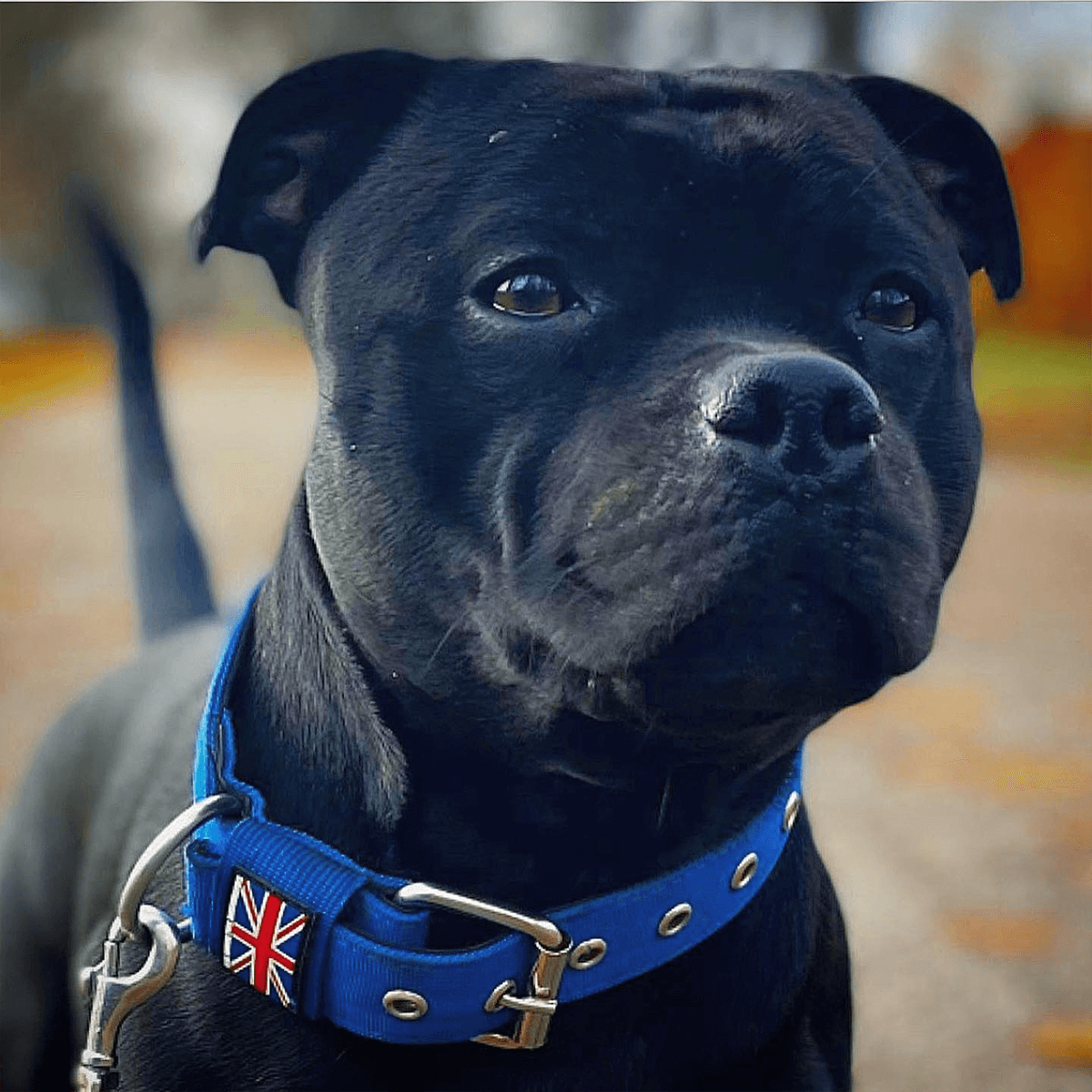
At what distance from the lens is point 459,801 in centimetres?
134

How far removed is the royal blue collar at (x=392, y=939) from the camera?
1274 millimetres

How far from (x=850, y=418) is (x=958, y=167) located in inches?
22.7

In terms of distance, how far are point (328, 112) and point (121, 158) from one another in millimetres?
5144

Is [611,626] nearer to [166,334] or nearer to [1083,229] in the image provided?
[1083,229]

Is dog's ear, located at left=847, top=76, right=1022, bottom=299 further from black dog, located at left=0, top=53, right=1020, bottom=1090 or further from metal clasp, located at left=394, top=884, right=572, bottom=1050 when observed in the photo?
metal clasp, located at left=394, top=884, right=572, bottom=1050

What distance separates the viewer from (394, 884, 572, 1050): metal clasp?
1.25 meters

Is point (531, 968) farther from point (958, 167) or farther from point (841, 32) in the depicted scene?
point (841, 32)

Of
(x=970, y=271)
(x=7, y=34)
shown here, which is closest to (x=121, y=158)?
(x=7, y=34)

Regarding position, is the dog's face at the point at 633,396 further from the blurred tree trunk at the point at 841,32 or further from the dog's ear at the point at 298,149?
the blurred tree trunk at the point at 841,32

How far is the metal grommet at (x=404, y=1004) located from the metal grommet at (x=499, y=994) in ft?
0.20

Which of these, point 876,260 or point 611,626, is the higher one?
point 876,260

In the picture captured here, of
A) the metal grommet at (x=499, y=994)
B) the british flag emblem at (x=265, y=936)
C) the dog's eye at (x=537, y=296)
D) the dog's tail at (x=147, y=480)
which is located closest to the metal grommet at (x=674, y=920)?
the metal grommet at (x=499, y=994)

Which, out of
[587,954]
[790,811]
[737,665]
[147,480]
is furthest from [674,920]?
[147,480]

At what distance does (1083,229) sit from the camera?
6.22 meters
